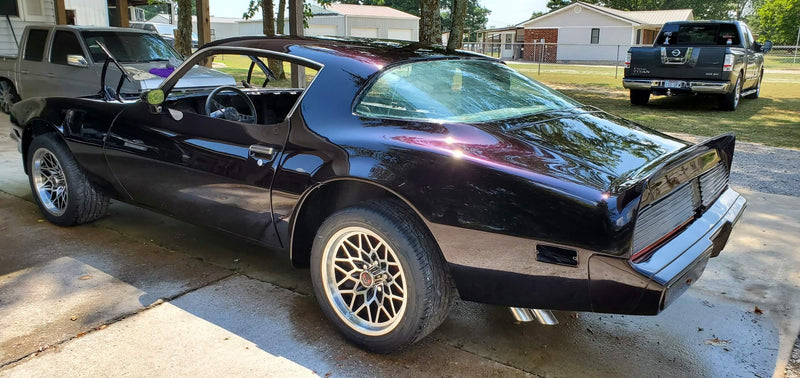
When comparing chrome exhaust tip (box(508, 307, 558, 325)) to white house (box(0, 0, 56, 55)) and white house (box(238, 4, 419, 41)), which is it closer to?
Result: white house (box(0, 0, 56, 55))

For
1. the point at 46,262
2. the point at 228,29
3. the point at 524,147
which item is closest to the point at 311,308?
the point at 524,147

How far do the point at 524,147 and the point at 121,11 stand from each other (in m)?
13.6

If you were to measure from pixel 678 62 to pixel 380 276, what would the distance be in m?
10.1

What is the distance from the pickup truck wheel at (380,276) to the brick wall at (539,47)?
40.5m

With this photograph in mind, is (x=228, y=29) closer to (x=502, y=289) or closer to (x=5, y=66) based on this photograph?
(x=5, y=66)

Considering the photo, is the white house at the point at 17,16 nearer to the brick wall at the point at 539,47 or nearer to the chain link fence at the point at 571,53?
the chain link fence at the point at 571,53

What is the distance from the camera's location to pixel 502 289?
7.89 ft

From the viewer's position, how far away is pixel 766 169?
630cm

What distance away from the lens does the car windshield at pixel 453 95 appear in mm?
2842

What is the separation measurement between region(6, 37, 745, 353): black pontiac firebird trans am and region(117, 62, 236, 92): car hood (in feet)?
14.4

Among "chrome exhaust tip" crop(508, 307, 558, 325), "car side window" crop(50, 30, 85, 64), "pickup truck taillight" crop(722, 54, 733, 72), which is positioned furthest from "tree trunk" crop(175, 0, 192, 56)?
"chrome exhaust tip" crop(508, 307, 558, 325)

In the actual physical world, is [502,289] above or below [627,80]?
below

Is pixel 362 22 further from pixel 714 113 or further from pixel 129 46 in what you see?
pixel 129 46

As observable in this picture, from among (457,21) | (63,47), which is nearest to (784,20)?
(457,21)
